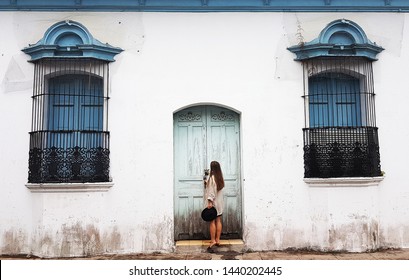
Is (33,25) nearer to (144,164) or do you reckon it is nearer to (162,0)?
(162,0)

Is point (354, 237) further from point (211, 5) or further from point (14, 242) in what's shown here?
point (14, 242)

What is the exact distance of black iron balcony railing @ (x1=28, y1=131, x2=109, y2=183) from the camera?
21.9 feet

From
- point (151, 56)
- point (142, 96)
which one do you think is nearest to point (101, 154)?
point (142, 96)

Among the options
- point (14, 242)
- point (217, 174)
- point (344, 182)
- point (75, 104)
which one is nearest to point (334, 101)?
point (344, 182)

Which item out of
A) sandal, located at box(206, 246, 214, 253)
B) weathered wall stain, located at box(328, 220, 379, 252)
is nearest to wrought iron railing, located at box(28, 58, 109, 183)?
sandal, located at box(206, 246, 214, 253)

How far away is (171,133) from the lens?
698cm

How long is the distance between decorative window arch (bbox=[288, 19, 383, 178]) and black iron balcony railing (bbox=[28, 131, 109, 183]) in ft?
12.1

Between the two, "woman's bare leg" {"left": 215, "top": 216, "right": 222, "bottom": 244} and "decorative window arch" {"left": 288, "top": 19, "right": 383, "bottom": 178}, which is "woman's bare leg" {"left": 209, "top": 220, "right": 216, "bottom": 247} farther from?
"decorative window arch" {"left": 288, "top": 19, "right": 383, "bottom": 178}

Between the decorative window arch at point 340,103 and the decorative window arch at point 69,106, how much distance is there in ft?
12.0

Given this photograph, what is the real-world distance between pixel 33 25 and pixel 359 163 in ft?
21.2

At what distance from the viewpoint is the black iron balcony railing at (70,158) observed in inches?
262

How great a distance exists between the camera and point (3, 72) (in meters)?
6.95

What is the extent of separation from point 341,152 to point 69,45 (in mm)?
5314

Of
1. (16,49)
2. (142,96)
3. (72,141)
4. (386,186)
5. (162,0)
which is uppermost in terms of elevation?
(162,0)
